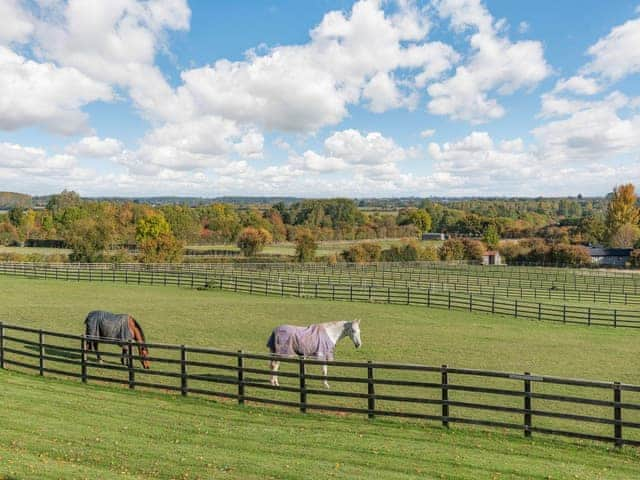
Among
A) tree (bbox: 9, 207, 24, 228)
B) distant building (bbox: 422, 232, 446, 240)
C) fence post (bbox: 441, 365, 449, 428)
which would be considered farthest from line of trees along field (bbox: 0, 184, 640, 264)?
fence post (bbox: 441, 365, 449, 428)

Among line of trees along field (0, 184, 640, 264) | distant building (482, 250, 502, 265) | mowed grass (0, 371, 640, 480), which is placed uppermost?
line of trees along field (0, 184, 640, 264)

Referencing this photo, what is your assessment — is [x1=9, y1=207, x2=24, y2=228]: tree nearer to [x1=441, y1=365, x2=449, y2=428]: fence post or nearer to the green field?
the green field

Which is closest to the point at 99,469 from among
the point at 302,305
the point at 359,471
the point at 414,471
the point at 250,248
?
the point at 359,471

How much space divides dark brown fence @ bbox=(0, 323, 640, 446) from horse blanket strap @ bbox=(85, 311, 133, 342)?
101cm

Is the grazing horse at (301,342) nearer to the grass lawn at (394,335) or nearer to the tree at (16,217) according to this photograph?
the grass lawn at (394,335)

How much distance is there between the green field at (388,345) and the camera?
741 cm

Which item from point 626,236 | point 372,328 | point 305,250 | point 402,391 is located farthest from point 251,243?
point 402,391

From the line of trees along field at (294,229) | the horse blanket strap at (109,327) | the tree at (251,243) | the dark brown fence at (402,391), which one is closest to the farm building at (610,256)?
the line of trees along field at (294,229)

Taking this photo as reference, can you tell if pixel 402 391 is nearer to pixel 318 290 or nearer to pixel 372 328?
pixel 372 328

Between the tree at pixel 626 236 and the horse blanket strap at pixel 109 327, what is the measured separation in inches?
3601

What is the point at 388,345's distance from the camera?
1736 cm

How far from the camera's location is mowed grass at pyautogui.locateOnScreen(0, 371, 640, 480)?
6777 mm

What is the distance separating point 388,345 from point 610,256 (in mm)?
71533

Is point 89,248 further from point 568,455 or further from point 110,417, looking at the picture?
point 568,455
